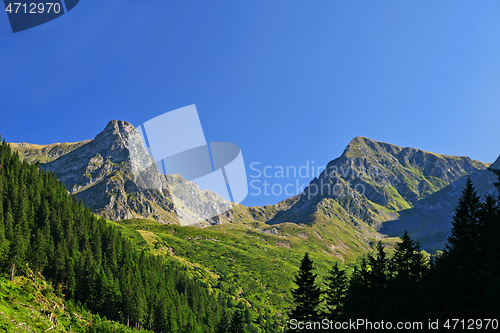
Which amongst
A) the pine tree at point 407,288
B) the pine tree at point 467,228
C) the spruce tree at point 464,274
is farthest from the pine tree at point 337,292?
the pine tree at point 467,228

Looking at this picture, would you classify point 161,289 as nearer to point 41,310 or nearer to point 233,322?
point 41,310

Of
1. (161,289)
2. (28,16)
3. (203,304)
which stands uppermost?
(28,16)

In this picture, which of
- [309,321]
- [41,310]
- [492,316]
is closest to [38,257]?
[41,310]

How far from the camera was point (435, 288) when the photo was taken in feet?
115

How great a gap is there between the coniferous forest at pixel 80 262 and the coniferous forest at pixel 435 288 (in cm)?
3288

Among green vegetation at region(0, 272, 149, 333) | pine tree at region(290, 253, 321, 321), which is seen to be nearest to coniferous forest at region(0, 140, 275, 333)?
green vegetation at region(0, 272, 149, 333)

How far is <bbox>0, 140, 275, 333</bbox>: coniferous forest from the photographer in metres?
87.6

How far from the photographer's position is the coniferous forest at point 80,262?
87.6m

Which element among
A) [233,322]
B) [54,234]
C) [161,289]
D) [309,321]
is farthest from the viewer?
[161,289]

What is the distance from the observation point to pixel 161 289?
130 m

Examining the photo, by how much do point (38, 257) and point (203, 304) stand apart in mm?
89035

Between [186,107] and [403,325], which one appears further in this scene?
[403,325]

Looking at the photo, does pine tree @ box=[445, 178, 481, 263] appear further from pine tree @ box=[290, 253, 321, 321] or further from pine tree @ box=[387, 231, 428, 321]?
pine tree @ box=[290, 253, 321, 321]

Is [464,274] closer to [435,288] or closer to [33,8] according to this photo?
[435,288]
